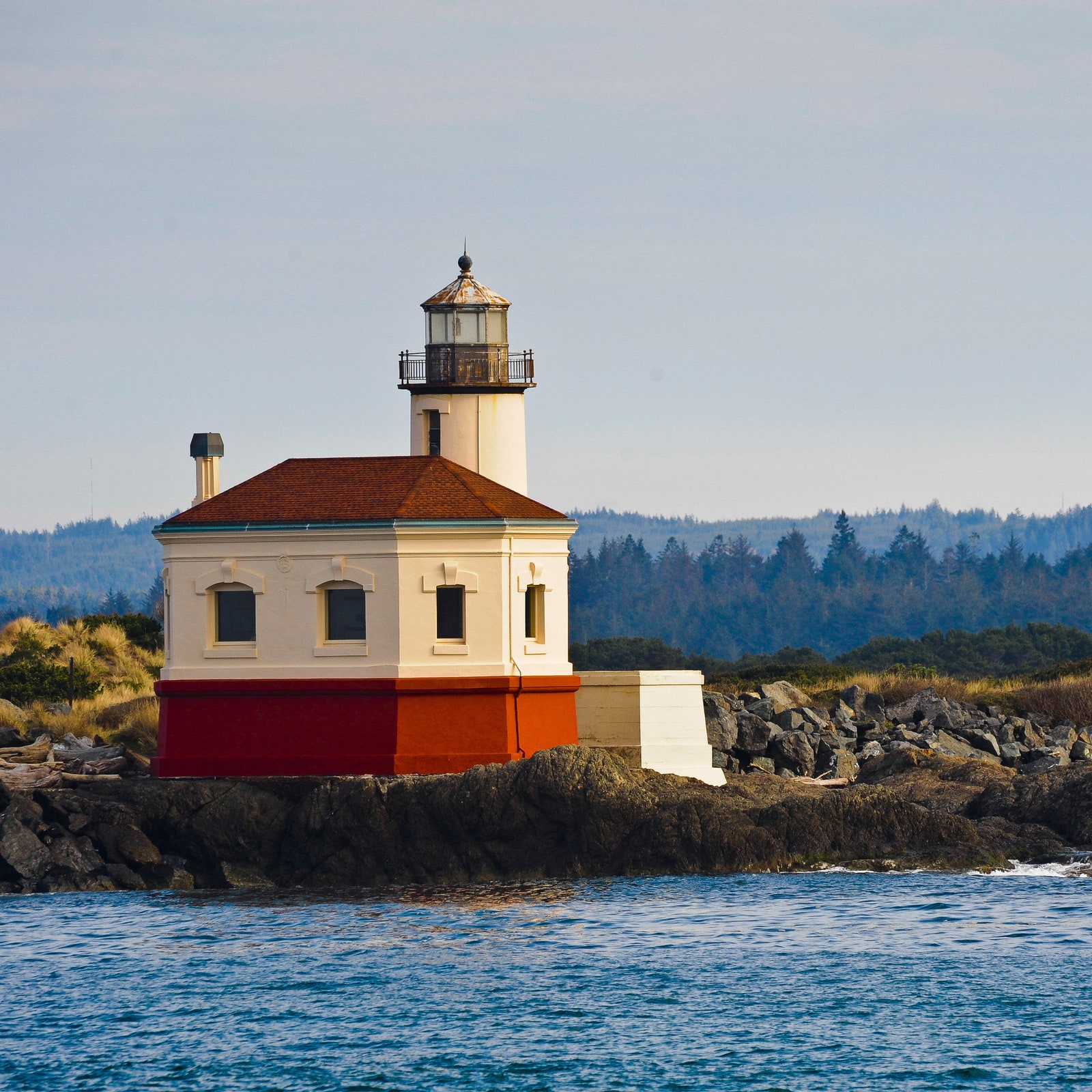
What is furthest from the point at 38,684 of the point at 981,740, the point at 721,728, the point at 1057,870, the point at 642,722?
the point at 1057,870

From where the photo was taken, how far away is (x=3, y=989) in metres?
21.9

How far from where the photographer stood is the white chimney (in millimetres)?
32906

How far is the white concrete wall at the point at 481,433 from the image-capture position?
114 ft

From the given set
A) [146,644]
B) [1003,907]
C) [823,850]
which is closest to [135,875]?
[823,850]

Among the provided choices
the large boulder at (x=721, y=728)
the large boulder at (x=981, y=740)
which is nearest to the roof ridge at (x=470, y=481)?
the large boulder at (x=721, y=728)

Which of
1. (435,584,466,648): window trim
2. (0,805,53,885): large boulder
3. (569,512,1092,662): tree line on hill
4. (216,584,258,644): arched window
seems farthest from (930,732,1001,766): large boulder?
(569,512,1092,662): tree line on hill

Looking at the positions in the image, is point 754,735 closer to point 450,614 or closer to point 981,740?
point 981,740

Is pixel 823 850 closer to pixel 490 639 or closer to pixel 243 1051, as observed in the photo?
pixel 490 639

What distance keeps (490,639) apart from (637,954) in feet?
22.5

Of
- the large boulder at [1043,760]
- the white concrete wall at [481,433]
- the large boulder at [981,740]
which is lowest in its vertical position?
the large boulder at [1043,760]

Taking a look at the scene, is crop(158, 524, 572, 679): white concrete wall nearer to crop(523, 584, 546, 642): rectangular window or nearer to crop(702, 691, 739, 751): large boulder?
crop(523, 584, 546, 642): rectangular window

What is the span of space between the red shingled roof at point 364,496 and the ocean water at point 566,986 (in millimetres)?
5639

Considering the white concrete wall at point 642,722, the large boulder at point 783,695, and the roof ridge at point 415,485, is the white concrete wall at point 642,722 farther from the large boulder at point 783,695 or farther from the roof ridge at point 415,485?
the large boulder at point 783,695

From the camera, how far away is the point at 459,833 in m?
27.4
